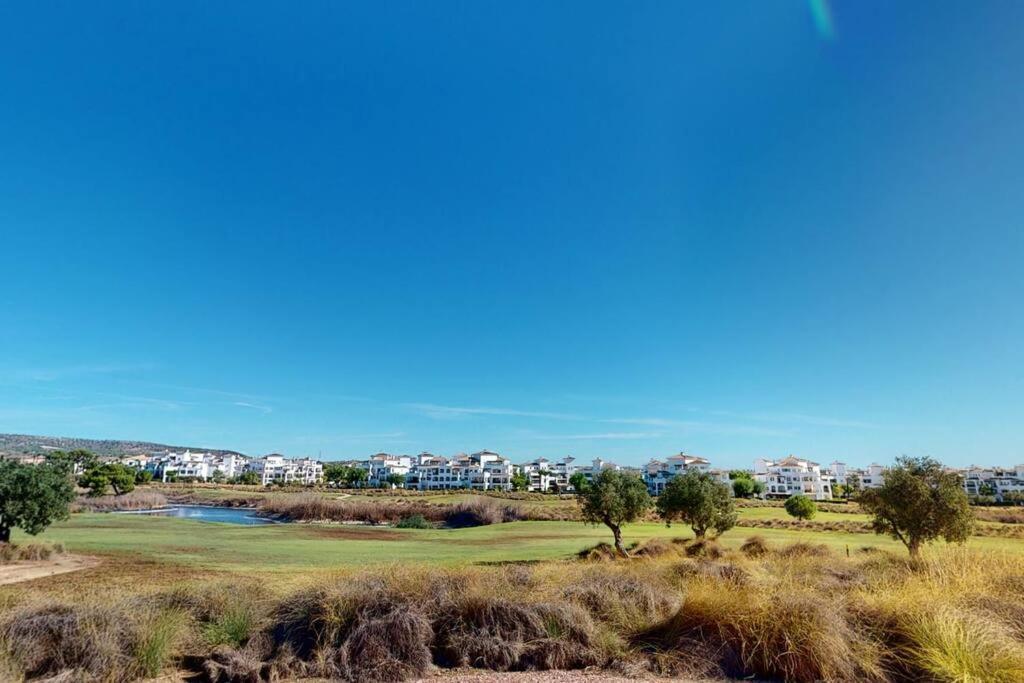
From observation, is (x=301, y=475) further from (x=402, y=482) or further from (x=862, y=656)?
(x=862, y=656)

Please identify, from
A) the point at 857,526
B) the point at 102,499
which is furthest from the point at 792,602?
the point at 102,499

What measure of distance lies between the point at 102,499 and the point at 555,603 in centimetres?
7472

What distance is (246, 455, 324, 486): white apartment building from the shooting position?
165 meters

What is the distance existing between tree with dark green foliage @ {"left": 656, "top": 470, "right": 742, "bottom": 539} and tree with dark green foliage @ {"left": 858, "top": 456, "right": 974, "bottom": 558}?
744cm

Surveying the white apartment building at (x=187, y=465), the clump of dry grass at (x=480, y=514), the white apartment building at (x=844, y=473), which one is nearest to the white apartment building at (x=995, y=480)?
the white apartment building at (x=844, y=473)

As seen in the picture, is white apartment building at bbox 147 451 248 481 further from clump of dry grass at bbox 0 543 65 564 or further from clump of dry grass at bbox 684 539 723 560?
clump of dry grass at bbox 684 539 723 560

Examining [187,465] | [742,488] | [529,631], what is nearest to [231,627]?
[529,631]

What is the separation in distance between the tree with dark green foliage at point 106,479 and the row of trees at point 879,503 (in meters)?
72.1

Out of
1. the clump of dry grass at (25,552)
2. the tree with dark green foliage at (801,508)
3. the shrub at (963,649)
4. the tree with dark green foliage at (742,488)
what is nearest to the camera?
the shrub at (963,649)

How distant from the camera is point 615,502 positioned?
2334cm

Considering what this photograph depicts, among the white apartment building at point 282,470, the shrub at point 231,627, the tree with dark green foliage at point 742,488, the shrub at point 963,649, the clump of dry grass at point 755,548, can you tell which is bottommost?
the white apartment building at point 282,470

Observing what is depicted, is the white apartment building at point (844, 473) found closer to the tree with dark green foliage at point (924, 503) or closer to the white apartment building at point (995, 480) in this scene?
the white apartment building at point (995, 480)

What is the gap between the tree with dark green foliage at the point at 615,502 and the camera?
23.4 metres

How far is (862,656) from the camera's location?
6.70 meters
